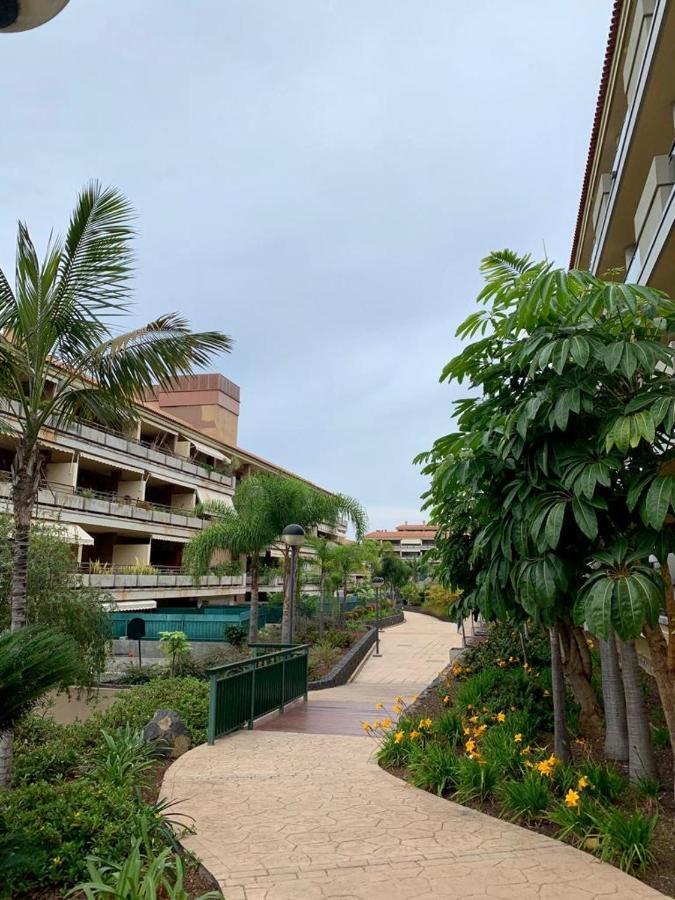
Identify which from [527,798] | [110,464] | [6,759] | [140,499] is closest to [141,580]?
[140,499]

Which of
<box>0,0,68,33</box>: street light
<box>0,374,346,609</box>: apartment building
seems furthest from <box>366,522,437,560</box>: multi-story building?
<box>0,0,68,33</box>: street light

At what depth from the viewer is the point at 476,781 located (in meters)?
6.56

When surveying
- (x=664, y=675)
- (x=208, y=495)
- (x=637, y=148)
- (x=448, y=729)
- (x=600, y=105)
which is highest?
(x=600, y=105)

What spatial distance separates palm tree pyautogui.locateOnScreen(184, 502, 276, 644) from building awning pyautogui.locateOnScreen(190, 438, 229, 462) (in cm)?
2080

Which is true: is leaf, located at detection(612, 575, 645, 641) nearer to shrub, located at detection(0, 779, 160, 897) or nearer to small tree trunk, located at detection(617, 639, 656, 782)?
small tree trunk, located at detection(617, 639, 656, 782)

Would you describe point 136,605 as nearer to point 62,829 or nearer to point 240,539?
point 240,539

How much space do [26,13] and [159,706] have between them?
10.1 m

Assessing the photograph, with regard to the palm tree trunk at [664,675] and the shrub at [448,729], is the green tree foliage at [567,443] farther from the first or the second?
the shrub at [448,729]

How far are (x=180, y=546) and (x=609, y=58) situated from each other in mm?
34582

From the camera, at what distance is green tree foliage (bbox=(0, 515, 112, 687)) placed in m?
12.2

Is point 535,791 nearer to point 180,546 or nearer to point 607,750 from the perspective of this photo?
Result: point 607,750

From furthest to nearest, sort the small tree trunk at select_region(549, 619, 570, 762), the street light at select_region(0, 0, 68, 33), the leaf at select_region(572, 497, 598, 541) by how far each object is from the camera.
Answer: the small tree trunk at select_region(549, 619, 570, 762) → the leaf at select_region(572, 497, 598, 541) → the street light at select_region(0, 0, 68, 33)

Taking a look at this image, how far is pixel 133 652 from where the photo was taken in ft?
75.8

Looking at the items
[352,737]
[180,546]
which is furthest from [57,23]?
[180,546]
